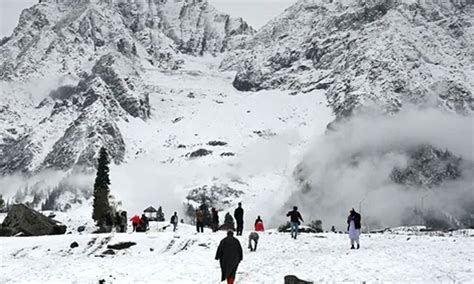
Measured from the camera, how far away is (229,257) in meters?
21.2

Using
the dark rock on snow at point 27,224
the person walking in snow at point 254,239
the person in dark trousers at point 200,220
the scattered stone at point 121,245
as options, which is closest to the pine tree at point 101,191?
the dark rock on snow at point 27,224

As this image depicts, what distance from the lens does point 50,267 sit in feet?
102

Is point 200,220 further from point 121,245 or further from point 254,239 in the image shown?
A: point 254,239

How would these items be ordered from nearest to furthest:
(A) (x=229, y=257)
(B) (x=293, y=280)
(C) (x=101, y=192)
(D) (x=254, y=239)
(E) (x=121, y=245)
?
(B) (x=293, y=280)
(A) (x=229, y=257)
(D) (x=254, y=239)
(E) (x=121, y=245)
(C) (x=101, y=192)

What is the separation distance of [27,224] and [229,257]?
32.7 metres

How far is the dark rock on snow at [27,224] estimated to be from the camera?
158 feet

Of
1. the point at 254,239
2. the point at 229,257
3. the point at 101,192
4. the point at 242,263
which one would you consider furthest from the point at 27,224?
the point at 229,257

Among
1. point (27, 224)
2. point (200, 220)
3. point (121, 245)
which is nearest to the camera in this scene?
point (121, 245)

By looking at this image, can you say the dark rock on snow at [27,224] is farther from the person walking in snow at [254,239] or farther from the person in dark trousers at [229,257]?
the person in dark trousers at [229,257]

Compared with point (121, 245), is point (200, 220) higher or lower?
higher

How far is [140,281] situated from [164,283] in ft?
4.74

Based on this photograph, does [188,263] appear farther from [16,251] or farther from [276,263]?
[16,251]

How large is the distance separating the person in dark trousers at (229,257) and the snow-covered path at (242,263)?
184cm

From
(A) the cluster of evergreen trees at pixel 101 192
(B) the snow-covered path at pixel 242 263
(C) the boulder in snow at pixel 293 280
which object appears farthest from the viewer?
(A) the cluster of evergreen trees at pixel 101 192
